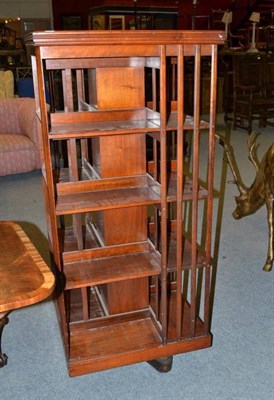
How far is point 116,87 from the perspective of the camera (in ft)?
5.81

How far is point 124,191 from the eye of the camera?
1.79m

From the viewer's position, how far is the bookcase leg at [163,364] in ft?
6.16

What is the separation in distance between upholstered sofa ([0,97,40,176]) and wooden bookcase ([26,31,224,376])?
8.05 ft

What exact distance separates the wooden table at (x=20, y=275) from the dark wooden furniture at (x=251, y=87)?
5489mm

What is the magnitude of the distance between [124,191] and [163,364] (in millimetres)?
742

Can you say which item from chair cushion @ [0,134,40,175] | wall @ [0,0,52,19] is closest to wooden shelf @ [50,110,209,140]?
chair cushion @ [0,134,40,175]

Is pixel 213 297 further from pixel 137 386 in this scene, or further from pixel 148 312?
pixel 137 386

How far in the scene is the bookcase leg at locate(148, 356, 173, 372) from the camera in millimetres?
1879

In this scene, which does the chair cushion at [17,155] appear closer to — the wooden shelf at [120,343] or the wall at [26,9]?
the wooden shelf at [120,343]

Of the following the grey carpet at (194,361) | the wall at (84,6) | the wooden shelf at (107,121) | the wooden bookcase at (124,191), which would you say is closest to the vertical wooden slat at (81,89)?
the wooden bookcase at (124,191)

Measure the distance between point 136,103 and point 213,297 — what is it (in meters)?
1.20

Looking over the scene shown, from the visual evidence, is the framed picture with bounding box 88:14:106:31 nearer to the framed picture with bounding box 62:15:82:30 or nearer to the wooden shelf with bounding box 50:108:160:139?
the framed picture with bounding box 62:15:82:30

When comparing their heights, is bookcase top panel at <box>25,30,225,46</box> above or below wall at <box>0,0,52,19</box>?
below

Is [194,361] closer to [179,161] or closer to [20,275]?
[179,161]
